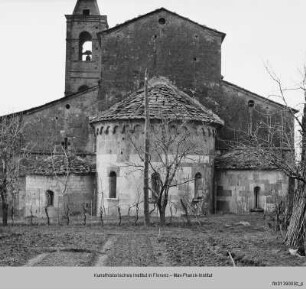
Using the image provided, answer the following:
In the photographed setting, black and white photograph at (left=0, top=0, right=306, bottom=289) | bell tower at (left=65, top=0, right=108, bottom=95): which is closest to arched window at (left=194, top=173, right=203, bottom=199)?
black and white photograph at (left=0, top=0, right=306, bottom=289)

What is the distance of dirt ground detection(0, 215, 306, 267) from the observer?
1361 cm

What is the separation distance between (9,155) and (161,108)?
6400 mm

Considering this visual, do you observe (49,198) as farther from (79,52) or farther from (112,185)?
(79,52)

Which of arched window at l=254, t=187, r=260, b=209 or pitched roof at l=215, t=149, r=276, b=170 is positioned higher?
pitched roof at l=215, t=149, r=276, b=170

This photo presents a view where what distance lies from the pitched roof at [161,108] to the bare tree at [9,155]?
11.5ft

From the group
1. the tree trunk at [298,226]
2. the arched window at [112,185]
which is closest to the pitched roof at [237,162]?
the arched window at [112,185]

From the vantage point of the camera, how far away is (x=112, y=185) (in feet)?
89.0

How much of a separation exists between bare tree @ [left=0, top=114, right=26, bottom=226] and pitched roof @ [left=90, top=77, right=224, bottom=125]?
3.52 meters

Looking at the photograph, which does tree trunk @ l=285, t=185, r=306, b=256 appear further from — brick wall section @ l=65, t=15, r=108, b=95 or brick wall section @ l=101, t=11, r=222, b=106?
brick wall section @ l=65, t=15, r=108, b=95

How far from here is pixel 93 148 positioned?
3022 cm

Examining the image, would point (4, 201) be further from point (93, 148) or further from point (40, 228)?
point (93, 148)

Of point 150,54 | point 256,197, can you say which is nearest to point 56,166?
point 150,54

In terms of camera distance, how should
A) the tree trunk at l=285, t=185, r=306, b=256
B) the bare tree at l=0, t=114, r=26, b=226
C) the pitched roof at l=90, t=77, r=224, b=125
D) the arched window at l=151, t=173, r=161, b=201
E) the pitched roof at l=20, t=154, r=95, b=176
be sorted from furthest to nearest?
1. the pitched roof at l=20, t=154, r=95, b=176
2. the pitched roof at l=90, t=77, r=224, b=125
3. the arched window at l=151, t=173, r=161, b=201
4. the bare tree at l=0, t=114, r=26, b=226
5. the tree trunk at l=285, t=185, r=306, b=256
